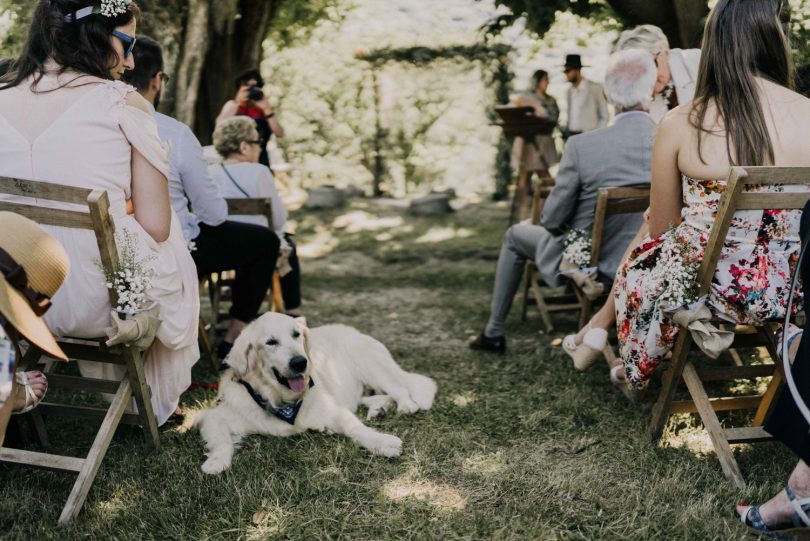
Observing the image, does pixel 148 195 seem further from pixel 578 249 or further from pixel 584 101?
pixel 584 101

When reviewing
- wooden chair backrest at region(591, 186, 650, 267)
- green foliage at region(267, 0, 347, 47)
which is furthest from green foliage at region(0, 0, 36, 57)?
wooden chair backrest at region(591, 186, 650, 267)

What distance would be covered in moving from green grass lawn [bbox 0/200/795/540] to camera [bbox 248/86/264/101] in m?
3.31

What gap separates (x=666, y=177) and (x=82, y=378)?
2.71 meters

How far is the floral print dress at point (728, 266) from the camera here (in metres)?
2.69


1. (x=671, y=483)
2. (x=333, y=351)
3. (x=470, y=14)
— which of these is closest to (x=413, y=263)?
(x=333, y=351)

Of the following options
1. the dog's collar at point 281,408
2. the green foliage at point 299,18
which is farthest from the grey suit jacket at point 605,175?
the green foliage at point 299,18

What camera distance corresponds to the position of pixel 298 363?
320 cm

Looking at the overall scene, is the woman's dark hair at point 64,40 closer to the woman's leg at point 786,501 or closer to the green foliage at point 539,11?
the woman's leg at point 786,501

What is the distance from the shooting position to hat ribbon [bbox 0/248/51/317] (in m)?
1.87

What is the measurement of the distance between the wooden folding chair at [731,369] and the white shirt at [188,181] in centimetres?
263

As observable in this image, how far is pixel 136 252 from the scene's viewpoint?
2785mm

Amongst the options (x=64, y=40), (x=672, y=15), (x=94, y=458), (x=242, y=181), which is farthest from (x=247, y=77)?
(x=94, y=458)

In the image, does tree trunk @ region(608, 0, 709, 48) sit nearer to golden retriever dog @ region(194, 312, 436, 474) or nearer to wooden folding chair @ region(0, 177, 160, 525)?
golden retriever dog @ region(194, 312, 436, 474)

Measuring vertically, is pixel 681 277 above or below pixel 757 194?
below
